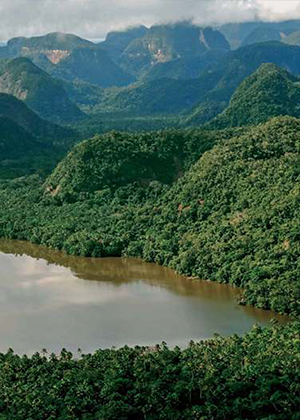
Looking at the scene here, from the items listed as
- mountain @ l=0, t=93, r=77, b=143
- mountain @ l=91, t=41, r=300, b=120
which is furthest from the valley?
mountain @ l=91, t=41, r=300, b=120

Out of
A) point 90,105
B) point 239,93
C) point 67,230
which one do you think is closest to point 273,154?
point 67,230

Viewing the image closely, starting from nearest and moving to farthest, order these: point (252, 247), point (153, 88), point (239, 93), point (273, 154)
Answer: point (252, 247) → point (273, 154) → point (239, 93) → point (153, 88)

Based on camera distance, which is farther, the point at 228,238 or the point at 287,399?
the point at 228,238

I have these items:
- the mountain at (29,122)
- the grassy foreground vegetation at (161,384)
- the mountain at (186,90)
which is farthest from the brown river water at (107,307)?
the mountain at (186,90)

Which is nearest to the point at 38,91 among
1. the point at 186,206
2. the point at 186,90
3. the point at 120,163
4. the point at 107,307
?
the point at 186,90

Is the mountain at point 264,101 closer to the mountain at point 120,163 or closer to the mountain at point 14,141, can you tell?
the mountain at point 14,141

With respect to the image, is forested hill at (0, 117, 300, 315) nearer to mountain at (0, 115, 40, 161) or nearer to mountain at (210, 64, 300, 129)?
mountain at (0, 115, 40, 161)

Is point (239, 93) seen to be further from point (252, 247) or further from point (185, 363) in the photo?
point (185, 363)
